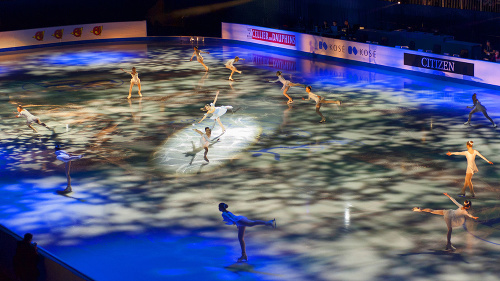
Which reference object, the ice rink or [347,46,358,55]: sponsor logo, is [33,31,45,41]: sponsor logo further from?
[347,46,358,55]: sponsor logo

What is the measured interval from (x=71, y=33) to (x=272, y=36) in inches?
525

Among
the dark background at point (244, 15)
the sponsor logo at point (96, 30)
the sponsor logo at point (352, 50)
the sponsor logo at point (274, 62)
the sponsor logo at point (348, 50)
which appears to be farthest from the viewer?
the sponsor logo at point (96, 30)

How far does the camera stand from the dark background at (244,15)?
102 feet

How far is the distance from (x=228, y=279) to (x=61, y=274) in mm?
3074

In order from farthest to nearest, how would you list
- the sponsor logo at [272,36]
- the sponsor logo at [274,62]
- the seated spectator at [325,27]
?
1. the sponsor logo at [272,36]
2. the seated spectator at [325,27]
3. the sponsor logo at [274,62]

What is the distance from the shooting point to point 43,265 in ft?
33.2

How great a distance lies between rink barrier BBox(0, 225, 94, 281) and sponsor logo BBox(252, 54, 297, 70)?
22.8 m

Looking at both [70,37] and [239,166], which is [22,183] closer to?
[239,166]

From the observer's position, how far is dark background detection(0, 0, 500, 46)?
31125 millimetres

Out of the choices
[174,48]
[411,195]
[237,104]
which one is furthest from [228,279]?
[174,48]

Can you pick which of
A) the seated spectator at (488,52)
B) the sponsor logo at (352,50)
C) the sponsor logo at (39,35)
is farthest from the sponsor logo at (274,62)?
the sponsor logo at (39,35)

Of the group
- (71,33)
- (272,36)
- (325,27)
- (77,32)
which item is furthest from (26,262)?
(77,32)

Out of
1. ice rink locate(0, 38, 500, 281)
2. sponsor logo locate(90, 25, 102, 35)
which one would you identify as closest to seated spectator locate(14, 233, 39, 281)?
ice rink locate(0, 38, 500, 281)

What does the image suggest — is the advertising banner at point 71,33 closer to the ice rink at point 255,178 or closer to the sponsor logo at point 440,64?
the ice rink at point 255,178
